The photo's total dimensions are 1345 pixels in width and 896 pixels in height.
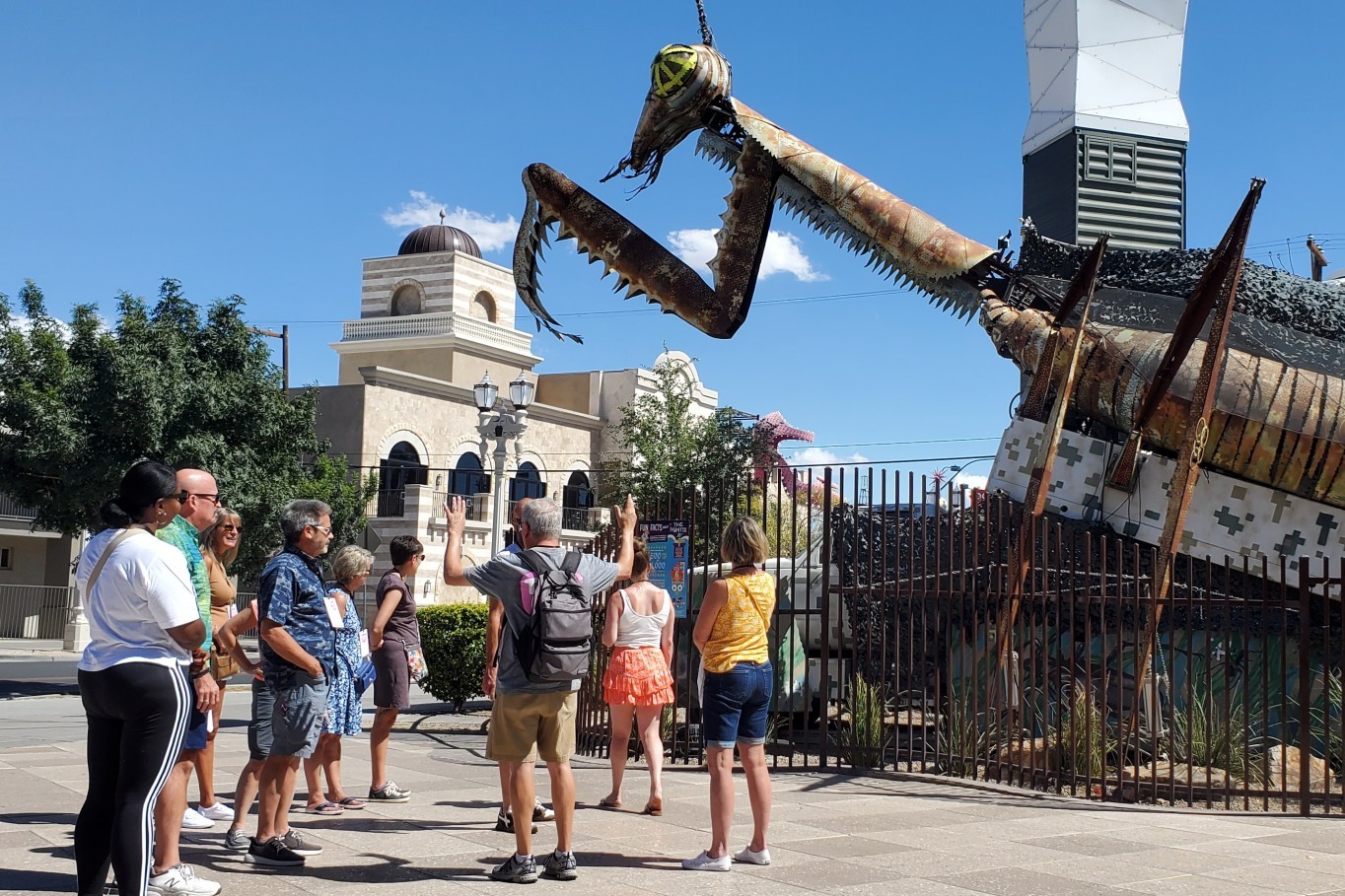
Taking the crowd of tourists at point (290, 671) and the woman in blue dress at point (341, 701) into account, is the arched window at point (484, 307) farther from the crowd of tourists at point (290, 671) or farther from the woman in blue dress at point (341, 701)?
the crowd of tourists at point (290, 671)

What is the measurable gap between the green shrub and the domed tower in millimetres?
28081

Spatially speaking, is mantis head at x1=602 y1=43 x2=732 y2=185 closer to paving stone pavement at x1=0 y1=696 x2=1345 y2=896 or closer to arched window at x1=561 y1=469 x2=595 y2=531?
paving stone pavement at x1=0 y1=696 x2=1345 y2=896

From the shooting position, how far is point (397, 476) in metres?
A: 37.6

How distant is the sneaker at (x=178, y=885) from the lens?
529 cm

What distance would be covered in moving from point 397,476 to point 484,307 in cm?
1011

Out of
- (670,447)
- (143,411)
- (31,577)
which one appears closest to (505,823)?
(143,411)

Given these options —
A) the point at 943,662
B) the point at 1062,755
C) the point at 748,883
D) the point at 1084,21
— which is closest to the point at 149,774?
the point at 748,883

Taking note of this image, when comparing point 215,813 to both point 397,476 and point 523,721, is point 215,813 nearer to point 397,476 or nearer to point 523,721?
point 523,721

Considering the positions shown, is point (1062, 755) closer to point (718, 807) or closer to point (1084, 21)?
point (718, 807)

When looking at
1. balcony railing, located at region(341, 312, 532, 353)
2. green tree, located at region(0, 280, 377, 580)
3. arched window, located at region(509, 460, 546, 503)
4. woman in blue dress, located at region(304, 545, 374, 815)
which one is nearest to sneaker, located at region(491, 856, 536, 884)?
woman in blue dress, located at region(304, 545, 374, 815)

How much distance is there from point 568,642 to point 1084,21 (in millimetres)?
15291

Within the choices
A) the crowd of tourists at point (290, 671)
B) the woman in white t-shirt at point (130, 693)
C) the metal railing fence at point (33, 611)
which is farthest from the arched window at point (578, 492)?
the woman in white t-shirt at point (130, 693)

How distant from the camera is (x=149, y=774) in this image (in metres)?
4.80

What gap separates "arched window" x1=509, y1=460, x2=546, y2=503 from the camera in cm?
4084
